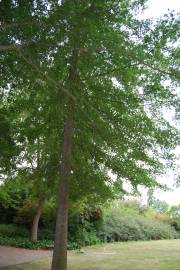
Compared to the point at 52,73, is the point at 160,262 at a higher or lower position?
lower

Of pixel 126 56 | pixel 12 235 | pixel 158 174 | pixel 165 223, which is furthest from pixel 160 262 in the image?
pixel 165 223

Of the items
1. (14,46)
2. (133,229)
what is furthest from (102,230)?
(14,46)

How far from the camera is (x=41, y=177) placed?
19.7 meters

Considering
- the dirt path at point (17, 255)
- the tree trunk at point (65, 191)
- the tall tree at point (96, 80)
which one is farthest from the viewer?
the dirt path at point (17, 255)

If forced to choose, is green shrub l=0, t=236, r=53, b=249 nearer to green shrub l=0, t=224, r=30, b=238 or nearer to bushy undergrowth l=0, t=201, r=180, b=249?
bushy undergrowth l=0, t=201, r=180, b=249

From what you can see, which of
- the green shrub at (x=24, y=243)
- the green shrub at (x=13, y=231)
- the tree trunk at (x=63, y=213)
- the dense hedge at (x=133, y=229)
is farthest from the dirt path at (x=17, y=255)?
the dense hedge at (x=133, y=229)

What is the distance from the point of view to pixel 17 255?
1961cm

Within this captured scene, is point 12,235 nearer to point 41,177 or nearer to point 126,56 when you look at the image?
point 41,177

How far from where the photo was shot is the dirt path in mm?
17431

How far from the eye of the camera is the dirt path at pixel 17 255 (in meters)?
17.4

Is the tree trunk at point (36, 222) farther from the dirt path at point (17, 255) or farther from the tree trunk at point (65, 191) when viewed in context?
the tree trunk at point (65, 191)

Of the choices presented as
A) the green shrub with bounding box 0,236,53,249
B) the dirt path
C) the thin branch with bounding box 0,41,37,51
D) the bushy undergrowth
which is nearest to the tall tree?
the thin branch with bounding box 0,41,37,51

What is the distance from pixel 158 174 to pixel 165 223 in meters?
26.2

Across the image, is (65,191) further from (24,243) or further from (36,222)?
(36,222)
